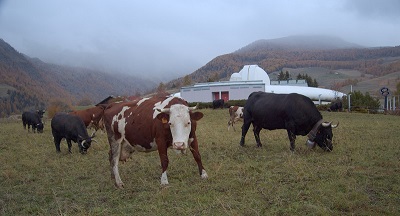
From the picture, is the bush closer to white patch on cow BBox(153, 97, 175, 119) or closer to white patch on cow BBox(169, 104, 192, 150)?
white patch on cow BBox(153, 97, 175, 119)

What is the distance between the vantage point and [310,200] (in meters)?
5.64

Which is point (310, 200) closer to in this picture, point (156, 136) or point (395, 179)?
point (395, 179)

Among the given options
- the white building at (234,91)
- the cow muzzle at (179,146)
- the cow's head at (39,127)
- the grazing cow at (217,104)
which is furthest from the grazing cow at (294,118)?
the white building at (234,91)

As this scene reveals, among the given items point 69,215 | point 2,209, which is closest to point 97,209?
point 69,215

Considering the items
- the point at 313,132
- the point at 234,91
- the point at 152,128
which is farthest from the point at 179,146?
the point at 234,91

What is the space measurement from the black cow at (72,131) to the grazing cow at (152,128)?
470 centimetres

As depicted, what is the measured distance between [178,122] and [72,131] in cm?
785

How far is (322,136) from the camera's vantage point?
11.0 meters

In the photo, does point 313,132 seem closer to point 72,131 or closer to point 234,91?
point 72,131

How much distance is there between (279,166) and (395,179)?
2.51m

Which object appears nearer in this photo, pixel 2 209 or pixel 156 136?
pixel 2 209

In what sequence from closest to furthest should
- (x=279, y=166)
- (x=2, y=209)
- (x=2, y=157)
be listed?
(x=2, y=209), (x=279, y=166), (x=2, y=157)

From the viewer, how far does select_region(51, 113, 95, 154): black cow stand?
512 inches

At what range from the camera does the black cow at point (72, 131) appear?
→ 512 inches
